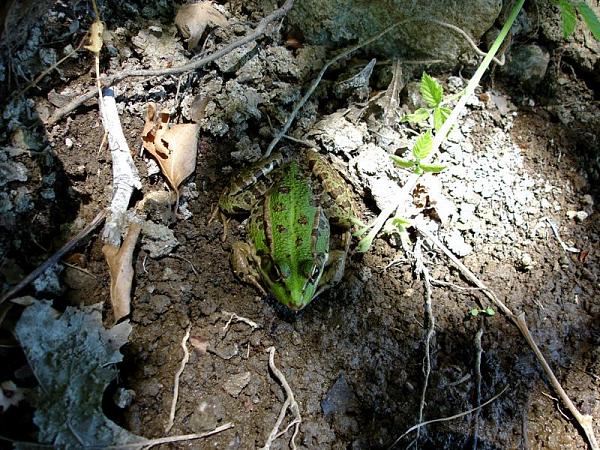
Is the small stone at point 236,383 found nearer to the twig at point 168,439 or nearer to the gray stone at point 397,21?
the twig at point 168,439

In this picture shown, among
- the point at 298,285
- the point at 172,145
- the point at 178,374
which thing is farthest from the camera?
the point at 172,145

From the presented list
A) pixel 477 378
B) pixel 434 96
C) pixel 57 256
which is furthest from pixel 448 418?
pixel 57 256

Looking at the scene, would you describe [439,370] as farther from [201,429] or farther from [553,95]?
[553,95]

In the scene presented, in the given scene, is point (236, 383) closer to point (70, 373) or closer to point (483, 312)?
point (70, 373)

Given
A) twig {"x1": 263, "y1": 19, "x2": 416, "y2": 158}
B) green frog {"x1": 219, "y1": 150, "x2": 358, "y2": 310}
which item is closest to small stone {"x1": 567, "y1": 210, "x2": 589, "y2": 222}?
green frog {"x1": 219, "y1": 150, "x2": 358, "y2": 310}

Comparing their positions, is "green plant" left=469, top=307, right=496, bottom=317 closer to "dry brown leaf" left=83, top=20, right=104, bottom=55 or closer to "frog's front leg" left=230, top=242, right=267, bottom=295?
"frog's front leg" left=230, top=242, right=267, bottom=295

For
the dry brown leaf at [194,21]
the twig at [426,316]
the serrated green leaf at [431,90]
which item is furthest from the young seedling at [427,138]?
the dry brown leaf at [194,21]

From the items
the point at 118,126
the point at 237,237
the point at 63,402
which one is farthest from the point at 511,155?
the point at 63,402

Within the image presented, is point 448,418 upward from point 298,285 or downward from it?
downward
